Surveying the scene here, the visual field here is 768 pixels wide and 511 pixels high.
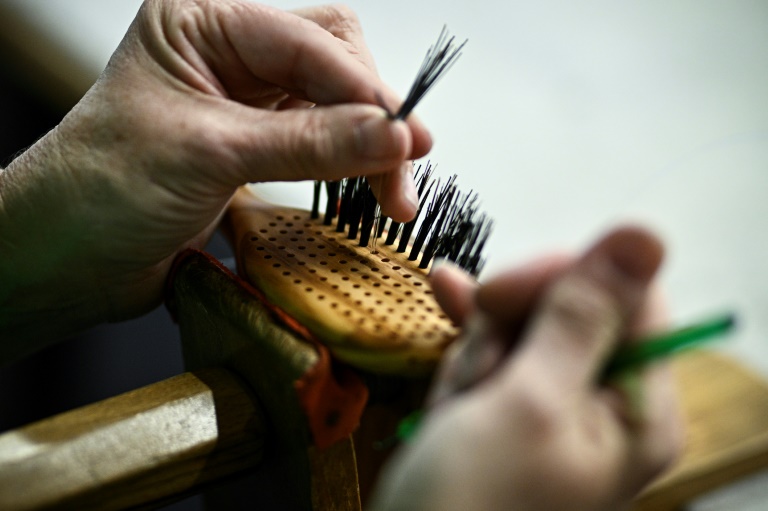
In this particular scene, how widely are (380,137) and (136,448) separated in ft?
0.72

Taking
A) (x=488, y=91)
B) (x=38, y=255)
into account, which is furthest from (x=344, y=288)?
(x=488, y=91)

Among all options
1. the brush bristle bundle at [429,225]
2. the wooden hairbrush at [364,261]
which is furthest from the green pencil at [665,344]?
the brush bristle bundle at [429,225]

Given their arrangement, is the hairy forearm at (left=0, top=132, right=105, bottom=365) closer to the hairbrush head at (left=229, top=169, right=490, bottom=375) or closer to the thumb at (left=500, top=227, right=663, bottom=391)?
the hairbrush head at (left=229, top=169, right=490, bottom=375)

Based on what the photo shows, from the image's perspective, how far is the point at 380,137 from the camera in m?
0.42

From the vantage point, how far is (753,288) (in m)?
0.28

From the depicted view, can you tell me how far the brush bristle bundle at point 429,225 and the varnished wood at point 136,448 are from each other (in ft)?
0.48

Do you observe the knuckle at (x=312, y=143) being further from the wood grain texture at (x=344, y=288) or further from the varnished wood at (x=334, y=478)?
the varnished wood at (x=334, y=478)

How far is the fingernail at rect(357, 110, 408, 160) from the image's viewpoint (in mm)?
419

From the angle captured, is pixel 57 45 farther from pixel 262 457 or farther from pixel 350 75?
pixel 262 457

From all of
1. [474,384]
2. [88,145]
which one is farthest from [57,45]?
[474,384]

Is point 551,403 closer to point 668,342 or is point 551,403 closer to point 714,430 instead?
point 668,342

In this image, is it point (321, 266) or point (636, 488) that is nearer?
point (636, 488)

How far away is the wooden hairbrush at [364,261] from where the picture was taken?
1.22 feet

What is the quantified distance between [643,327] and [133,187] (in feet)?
1.17
